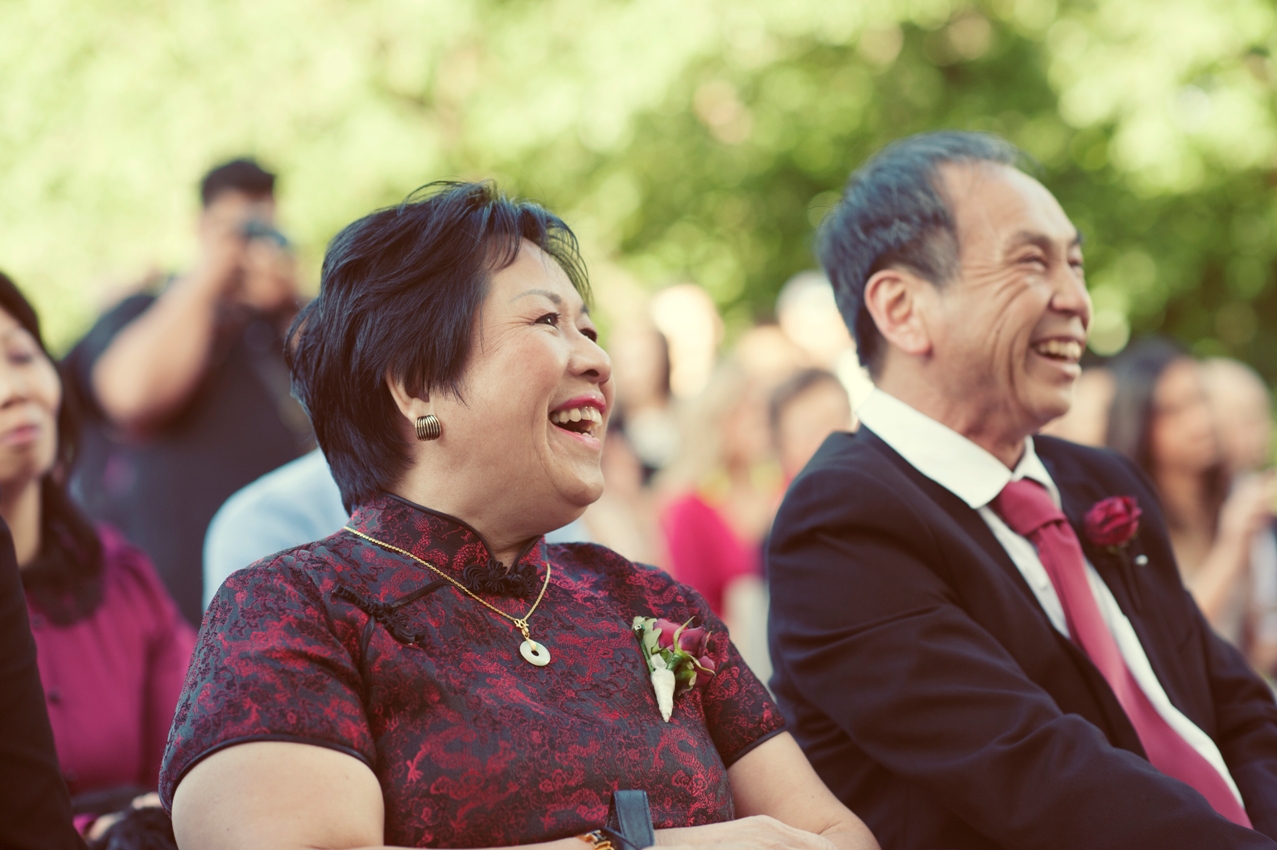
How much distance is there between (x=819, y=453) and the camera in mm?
2828

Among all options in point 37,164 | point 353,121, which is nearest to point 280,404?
point 353,121

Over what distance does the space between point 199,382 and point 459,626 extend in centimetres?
276

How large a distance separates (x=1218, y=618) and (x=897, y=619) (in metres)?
3.29

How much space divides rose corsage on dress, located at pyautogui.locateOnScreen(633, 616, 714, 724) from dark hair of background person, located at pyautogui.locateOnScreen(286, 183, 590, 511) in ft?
1.66

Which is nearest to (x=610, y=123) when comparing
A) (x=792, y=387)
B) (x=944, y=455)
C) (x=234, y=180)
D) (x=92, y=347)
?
(x=792, y=387)

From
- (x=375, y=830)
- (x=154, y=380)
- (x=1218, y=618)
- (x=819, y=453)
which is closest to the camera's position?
(x=375, y=830)

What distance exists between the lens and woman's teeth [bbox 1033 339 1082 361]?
281 cm

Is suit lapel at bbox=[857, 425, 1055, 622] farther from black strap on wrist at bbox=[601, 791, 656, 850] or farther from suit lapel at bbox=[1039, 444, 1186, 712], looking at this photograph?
black strap on wrist at bbox=[601, 791, 656, 850]

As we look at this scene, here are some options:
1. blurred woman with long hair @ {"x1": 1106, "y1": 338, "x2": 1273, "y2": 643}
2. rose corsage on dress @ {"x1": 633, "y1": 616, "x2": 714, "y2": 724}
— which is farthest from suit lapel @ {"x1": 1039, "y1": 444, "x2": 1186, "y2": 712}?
blurred woman with long hair @ {"x1": 1106, "y1": 338, "x2": 1273, "y2": 643}

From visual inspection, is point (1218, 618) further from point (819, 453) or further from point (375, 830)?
point (375, 830)

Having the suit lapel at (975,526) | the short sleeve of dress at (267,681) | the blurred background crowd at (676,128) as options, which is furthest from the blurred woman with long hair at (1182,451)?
the short sleeve of dress at (267,681)

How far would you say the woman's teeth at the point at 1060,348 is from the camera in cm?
281

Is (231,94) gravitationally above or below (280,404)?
above

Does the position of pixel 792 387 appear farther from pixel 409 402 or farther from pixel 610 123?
pixel 610 123
